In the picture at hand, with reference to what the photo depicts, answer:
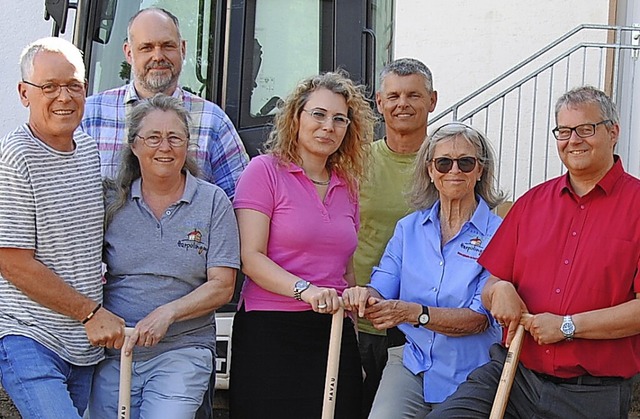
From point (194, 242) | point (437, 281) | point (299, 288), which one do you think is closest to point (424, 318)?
point (437, 281)

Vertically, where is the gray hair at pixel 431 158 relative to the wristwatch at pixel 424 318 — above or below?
above

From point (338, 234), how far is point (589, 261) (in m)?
0.93

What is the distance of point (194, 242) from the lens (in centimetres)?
314

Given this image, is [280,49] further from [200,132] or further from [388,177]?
[388,177]

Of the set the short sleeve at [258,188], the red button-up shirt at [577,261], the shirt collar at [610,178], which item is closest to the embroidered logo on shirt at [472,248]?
the red button-up shirt at [577,261]

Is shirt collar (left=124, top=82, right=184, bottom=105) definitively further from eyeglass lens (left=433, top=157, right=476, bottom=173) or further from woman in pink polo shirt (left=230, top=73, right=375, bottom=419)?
eyeglass lens (left=433, top=157, right=476, bottom=173)

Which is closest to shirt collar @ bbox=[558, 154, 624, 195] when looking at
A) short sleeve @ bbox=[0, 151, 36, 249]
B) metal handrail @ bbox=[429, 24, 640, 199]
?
short sleeve @ bbox=[0, 151, 36, 249]

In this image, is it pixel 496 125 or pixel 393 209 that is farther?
pixel 496 125

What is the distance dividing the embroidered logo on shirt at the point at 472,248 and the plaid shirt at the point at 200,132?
977 millimetres

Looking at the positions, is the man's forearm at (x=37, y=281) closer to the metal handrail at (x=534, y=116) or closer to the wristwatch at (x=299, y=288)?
the wristwatch at (x=299, y=288)

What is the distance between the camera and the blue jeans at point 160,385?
118 inches

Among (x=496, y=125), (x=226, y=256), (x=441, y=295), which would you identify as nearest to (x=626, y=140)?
(x=496, y=125)

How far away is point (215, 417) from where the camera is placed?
4051mm

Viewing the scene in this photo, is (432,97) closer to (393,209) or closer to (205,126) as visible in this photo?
(393,209)
